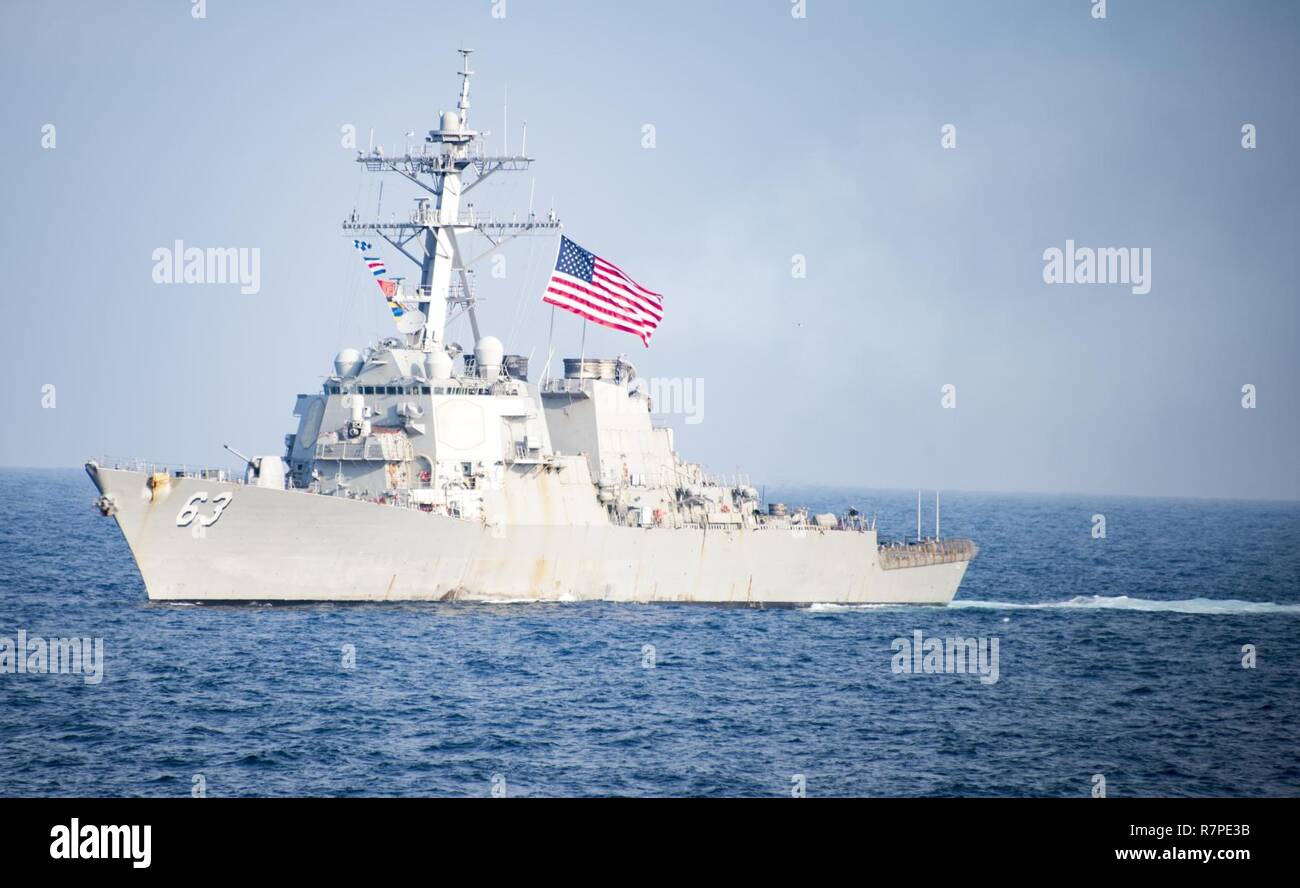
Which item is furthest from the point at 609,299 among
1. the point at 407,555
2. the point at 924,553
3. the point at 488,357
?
the point at 924,553

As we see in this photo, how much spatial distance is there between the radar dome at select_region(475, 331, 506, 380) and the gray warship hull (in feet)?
15.7

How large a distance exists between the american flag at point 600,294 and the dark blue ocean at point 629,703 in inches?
290

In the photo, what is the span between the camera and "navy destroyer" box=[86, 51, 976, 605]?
102 feet

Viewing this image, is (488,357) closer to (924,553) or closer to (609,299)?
(609,299)

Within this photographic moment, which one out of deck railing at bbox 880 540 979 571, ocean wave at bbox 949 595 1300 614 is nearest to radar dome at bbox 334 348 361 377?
deck railing at bbox 880 540 979 571

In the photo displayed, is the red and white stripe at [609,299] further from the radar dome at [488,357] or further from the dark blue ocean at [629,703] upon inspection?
the dark blue ocean at [629,703]

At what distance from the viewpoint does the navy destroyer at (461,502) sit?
3103cm

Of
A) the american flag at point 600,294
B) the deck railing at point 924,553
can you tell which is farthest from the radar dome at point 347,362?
the deck railing at point 924,553

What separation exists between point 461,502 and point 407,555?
2.05 metres

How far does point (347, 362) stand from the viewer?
118 feet

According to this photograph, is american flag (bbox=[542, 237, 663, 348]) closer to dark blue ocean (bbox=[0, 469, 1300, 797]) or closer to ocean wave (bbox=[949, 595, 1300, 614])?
dark blue ocean (bbox=[0, 469, 1300, 797])
